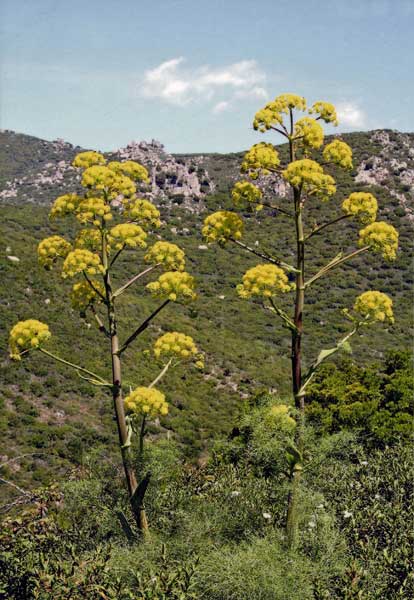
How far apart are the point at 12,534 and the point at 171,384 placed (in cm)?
3043

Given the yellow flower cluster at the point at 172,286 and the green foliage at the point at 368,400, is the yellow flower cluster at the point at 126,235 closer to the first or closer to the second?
the yellow flower cluster at the point at 172,286

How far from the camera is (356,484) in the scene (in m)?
12.0

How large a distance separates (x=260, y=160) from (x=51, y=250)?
2.71m

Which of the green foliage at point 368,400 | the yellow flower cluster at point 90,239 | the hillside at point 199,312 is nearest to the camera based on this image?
the yellow flower cluster at point 90,239

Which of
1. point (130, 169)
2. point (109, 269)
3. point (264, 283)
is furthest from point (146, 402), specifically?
point (130, 169)

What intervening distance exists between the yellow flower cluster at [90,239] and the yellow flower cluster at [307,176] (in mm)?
2297

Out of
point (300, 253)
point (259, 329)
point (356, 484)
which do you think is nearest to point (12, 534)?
point (300, 253)

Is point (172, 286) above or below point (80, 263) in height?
below

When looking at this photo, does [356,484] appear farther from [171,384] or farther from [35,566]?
[171,384]

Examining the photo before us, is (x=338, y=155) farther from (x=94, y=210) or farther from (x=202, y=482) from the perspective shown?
(x=202, y=482)

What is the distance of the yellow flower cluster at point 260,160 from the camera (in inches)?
265

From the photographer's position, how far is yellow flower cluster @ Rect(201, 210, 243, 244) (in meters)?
6.93

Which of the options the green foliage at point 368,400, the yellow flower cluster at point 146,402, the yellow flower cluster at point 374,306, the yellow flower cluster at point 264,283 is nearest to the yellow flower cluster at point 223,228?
the yellow flower cluster at point 264,283

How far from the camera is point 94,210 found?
645 cm
